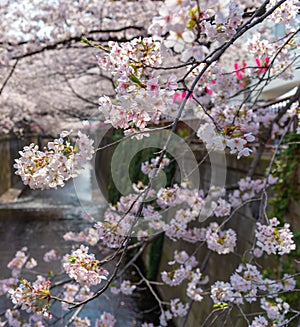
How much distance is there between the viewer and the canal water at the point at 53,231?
5086 mm

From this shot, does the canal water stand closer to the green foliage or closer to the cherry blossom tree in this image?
the green foliage

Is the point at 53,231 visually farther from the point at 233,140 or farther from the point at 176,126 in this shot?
the point at 233,140

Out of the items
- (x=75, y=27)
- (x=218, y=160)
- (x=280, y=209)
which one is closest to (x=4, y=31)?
(x=75, y=27)

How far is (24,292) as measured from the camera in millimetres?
1451

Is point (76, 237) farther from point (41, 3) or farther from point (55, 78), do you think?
point (55, 78)

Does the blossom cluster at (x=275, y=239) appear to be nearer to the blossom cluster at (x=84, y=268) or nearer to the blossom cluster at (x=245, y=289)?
the blossom cluster at (x=245, y=289)

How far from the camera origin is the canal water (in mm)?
5086

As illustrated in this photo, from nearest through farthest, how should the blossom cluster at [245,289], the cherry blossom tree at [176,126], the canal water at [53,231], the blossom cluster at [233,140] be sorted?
the cherry blossom tree at [176,126]
the blossom cluster at [233,140]
the blossom cluster at [245,289]
the canal water at [53,231]

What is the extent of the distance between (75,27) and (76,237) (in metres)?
2.28

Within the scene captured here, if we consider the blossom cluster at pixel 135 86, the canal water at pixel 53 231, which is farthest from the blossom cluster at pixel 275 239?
the canal water at pixel 53 231

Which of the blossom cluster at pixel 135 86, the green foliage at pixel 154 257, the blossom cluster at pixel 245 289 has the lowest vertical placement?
the green foliage at pixel 154 257

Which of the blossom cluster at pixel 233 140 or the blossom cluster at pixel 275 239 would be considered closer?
the blossom cluster at pixel 233 140

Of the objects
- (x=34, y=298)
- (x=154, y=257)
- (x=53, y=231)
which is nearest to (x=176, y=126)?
(x=34, y=298)

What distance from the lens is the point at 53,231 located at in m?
8.87
